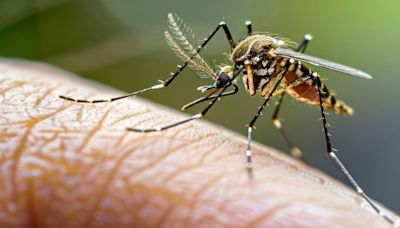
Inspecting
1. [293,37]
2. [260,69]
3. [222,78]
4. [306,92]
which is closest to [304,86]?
[306,92]

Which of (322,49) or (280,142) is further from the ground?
(322,49)

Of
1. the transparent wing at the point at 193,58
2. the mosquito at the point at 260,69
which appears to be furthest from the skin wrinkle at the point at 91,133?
the transparent wing at the point at 193,58

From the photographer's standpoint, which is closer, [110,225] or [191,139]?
[110,225]

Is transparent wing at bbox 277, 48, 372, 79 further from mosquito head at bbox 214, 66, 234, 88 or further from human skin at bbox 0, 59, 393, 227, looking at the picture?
human skin at bbox 0, 59, 393, 227

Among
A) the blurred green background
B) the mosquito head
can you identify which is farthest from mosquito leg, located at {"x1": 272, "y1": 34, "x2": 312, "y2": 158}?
the blurred green background

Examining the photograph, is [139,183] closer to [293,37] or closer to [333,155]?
[333,155]

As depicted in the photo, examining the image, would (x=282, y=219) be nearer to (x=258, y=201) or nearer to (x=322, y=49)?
(x=258, y=201)

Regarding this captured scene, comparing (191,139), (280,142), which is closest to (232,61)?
(191,139)
